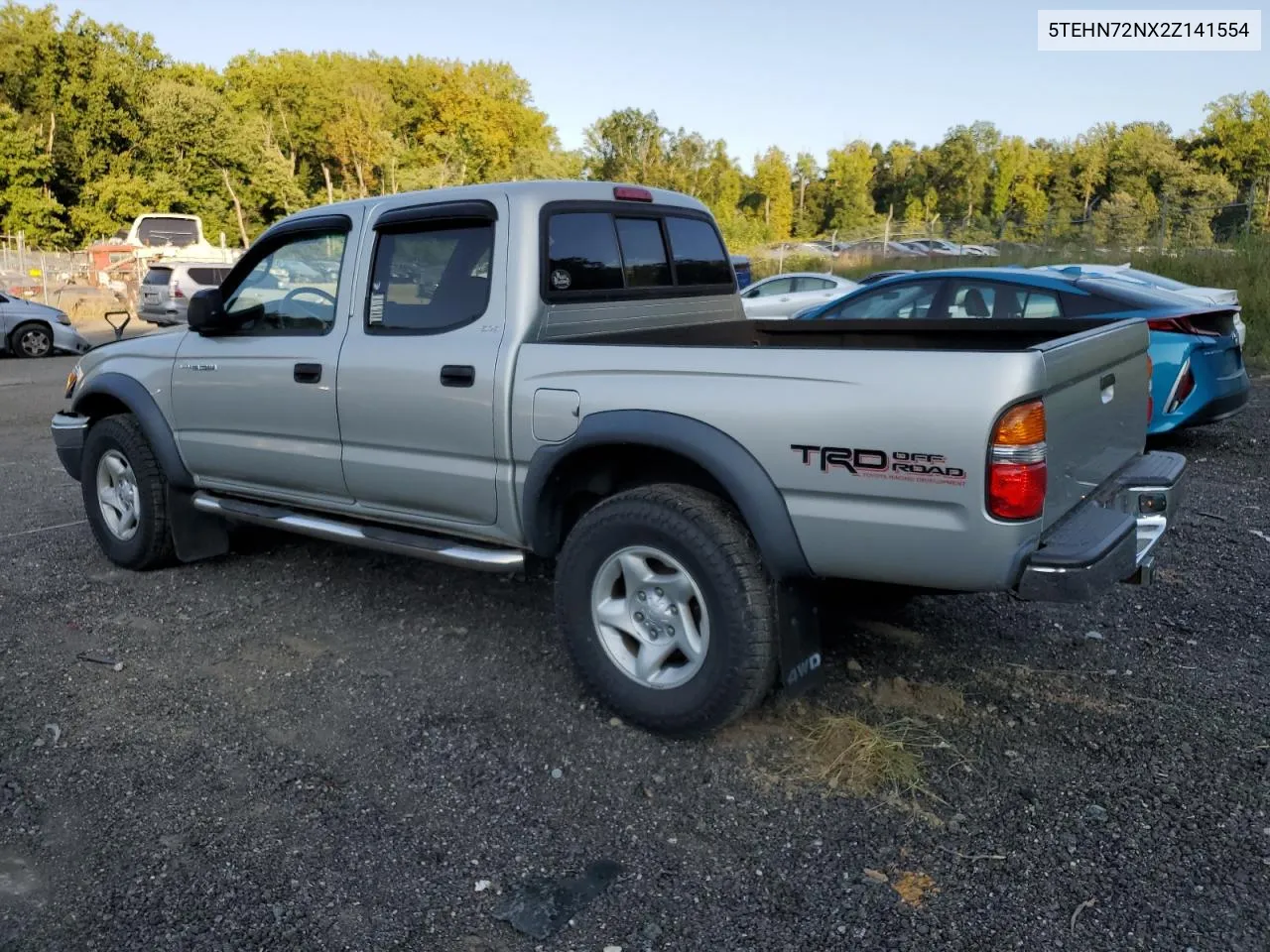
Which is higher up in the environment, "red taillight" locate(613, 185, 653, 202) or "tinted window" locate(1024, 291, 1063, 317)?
"red taillight" locate(613, 185, 653, 202)

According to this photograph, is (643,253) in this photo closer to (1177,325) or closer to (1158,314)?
(1158,314)

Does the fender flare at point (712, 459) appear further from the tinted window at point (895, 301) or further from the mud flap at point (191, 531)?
the tinted window at point (895, 301)

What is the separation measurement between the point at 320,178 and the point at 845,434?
71.0 meters

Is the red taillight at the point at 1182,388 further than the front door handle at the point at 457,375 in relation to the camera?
Yes

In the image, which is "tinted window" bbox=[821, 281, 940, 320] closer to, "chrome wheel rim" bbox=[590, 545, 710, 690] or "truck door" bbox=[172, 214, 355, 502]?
"truck door" bbox=[172, 214, 355, 502]

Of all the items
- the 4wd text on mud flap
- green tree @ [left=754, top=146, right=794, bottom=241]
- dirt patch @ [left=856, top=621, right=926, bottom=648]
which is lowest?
dirt patch @ [left=856, top=621, right=926, bottom=648]

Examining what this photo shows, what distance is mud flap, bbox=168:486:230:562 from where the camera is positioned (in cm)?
541

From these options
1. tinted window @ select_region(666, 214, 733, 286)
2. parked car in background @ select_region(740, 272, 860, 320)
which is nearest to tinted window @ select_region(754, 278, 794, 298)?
parked car in background @ select_region(740, 272, 860, 320)

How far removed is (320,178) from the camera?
67.7 meters

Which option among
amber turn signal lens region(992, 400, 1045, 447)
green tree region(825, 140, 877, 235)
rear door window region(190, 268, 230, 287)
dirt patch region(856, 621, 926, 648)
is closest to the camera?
amber turn signal lens region(992, 400, 1045, 447)

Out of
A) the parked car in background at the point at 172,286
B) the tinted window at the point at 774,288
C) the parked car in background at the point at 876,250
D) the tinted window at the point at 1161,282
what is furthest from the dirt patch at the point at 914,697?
the parked car in background at the point at 876,250

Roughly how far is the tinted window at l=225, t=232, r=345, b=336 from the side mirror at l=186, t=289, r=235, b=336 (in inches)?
3.3

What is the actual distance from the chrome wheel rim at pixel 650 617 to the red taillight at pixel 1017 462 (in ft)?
3.38

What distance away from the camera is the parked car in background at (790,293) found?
18031 mm
